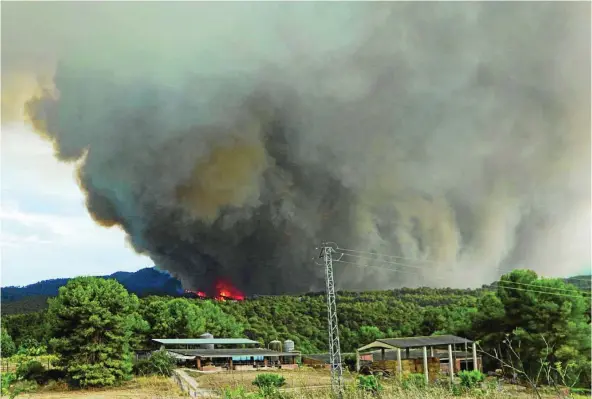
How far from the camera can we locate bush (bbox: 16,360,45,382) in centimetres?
2227

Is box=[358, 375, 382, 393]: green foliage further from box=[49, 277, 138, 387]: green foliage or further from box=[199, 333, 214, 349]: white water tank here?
box=[199, 333, 214, 349]: white water tank

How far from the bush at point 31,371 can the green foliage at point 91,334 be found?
131 cm

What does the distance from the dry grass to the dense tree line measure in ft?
1.93

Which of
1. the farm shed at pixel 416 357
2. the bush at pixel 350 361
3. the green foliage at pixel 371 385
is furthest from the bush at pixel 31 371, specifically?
the bush at pixel 350 361

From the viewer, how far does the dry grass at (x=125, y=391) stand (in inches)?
751

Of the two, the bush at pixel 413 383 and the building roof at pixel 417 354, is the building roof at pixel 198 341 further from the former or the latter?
the bush at pixel 413 383

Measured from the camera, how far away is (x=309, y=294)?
5094 cm

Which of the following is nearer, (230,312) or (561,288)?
(561,288)

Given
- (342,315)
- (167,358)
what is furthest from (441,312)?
(167,358)

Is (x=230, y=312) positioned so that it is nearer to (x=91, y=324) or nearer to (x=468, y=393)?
(x=91, y=324)

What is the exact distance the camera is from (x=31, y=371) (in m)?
22.5

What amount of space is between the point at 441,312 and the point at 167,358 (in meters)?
23.9

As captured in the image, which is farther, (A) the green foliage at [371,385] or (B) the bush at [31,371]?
(B) the bush at [31,371]

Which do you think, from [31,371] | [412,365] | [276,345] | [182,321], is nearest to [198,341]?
[182,321]
